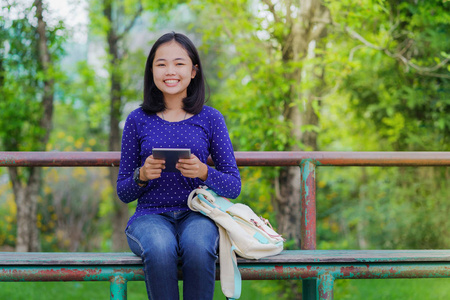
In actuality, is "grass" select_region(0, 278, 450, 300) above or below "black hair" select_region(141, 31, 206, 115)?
below

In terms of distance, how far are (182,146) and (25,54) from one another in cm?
453

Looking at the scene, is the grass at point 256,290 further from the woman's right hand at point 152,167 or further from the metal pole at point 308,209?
the woman's right hand at point 152,167

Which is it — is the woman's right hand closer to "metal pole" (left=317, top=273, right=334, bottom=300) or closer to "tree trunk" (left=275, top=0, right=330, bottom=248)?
"metal pole" (left=317, top=273, right=334, bottom=300)

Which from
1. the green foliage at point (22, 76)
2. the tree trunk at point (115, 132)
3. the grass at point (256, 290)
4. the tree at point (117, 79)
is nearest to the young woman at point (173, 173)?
the grass at point (256, 290)

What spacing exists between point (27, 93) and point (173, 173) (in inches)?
173

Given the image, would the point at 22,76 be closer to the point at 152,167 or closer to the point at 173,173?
the point at 173,173

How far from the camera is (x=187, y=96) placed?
256cm

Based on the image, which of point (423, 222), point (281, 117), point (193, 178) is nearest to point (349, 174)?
point (423, 222)

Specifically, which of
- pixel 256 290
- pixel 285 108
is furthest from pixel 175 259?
pixel 256 290

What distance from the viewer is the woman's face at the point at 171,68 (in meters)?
2.40

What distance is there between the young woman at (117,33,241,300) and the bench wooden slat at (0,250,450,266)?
0.12 metres

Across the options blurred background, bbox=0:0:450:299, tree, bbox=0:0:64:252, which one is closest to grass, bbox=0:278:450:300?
blurred background, bbox=0:0:450:299

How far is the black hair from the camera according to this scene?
95.7 inches

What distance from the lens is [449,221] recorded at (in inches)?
223
